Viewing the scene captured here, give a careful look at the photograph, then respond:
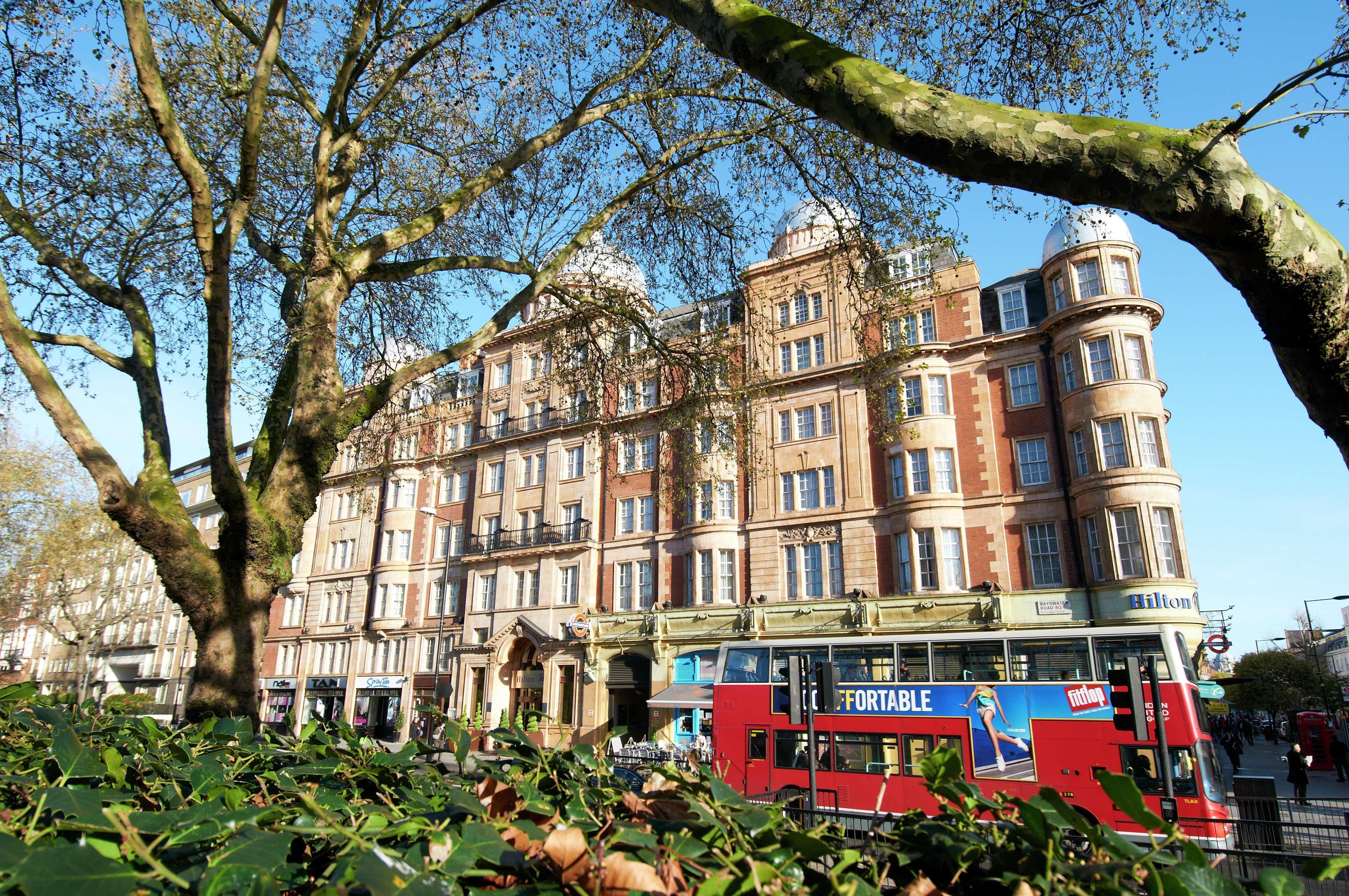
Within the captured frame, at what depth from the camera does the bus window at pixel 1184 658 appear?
13188mm

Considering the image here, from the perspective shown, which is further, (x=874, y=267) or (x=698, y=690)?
(x=698, y=690)

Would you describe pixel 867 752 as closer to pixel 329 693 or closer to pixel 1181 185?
pixel 1181 185

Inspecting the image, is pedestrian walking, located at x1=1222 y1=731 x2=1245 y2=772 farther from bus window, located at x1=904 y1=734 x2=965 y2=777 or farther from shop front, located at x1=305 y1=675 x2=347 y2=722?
shop front, located at x1=305 y1=675 x2=347 y2=722

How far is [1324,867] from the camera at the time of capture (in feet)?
4.50

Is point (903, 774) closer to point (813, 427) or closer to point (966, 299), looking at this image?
point (813, 427)

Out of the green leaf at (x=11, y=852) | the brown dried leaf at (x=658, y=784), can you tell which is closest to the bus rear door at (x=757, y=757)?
the brown dried leaf at (x=658, y=784)

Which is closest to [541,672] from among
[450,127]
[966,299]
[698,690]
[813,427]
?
[698,690]

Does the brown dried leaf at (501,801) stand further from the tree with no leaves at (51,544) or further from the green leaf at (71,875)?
the tree with no leaves at (51,544)

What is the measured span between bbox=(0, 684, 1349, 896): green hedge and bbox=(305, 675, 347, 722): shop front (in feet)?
143

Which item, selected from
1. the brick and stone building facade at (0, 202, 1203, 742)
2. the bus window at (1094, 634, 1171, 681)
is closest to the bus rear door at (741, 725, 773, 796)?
the brick and stone building facade at (0, 202, 1203, 742)

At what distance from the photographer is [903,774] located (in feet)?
47.6

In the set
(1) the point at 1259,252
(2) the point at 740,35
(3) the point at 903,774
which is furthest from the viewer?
(3) the point at 903,774

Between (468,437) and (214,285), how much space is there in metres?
34.8

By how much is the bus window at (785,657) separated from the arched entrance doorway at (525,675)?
19.5 m
